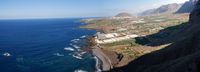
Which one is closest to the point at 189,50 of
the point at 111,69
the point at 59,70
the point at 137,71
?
the point at 137,71

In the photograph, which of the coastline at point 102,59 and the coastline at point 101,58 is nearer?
the coastline at point 101,58

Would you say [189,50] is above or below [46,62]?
above

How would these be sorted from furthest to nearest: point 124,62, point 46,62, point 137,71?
point 46,62, point 124,62, point 137,71

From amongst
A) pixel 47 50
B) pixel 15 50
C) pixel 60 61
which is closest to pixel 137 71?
pixel 60 61

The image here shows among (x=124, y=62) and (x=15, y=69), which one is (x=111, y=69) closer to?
(x=124, y=62)

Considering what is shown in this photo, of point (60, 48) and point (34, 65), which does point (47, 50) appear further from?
point (34, 65)

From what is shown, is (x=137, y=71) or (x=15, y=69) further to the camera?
(x=15, y=69)

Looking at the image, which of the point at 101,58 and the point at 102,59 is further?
the point at 101,58

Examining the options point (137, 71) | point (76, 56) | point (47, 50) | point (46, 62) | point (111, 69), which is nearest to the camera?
point (137, 71)

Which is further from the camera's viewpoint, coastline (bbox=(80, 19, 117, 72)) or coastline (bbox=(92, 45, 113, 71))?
coastline (bbox=(92, 45, 113, 71))
